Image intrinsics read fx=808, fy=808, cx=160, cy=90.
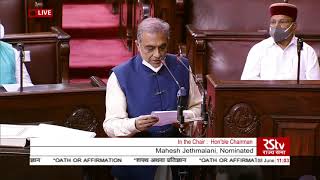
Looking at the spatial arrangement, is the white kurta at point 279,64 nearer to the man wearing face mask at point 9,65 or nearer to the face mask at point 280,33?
the face mask at point 280,33

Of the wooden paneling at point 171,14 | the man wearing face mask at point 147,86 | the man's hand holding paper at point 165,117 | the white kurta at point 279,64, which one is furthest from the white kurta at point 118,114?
the wooden paneling at point 171,14

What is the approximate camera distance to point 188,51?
5.99 metres

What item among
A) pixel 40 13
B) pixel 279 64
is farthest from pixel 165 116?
pixel 40 13

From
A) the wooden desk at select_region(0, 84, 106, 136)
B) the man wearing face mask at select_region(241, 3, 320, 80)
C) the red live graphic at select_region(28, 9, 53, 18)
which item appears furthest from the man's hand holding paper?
the red live graphic at select_region(28, 9, 53, 18)

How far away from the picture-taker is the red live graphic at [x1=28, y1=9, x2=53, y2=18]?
21.3ft

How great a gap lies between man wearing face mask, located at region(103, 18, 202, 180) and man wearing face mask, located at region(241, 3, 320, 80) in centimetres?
124

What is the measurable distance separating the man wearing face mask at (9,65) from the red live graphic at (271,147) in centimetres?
235

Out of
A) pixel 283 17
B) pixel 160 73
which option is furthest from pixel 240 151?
pixel 283 17

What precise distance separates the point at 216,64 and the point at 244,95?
1.38m

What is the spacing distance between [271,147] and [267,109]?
1.38 metres

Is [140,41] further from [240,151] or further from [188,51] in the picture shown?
[188,51]

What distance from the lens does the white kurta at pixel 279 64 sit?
4746mm

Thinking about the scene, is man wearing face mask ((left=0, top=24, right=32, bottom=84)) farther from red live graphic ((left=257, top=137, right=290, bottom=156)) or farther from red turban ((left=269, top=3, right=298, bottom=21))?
red live graphic ((left=257, top=137, right=290, bottom=156))

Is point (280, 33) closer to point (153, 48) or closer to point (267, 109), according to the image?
point (267, 109)
